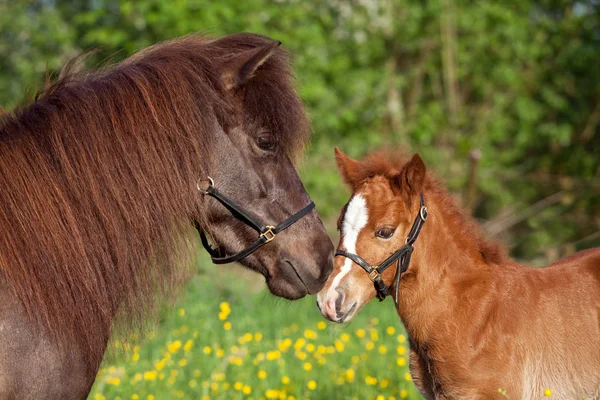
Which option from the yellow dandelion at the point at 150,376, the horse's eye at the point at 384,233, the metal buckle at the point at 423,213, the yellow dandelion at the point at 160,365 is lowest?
the yellow dandelion at the point at 160,365

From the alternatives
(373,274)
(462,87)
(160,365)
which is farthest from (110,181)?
(462,87)

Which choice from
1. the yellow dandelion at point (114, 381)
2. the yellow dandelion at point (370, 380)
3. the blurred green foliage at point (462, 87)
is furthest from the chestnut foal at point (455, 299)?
the blurred green foliage at point (462, 87)

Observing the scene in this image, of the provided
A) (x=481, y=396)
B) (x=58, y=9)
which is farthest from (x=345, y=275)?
(x=58, y=9)

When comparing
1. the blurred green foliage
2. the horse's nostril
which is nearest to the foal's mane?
the horse's nostril

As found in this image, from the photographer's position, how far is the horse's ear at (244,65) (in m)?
2.77

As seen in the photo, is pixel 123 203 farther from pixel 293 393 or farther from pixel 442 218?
pixel 293 393

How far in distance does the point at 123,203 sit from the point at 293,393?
267cm

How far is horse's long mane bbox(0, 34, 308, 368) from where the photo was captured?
2.56 m

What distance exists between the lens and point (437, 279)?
12.7 feet

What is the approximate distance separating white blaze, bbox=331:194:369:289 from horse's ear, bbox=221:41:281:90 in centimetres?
117

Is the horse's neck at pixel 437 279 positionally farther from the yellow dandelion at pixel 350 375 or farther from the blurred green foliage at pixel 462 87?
the blurred green foliage at pixel 462 87

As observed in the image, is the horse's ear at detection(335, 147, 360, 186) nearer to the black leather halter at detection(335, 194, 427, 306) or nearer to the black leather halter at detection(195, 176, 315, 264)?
the black leather halter at detection(335, 194, 427, 306)

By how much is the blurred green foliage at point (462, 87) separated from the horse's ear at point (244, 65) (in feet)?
27.4

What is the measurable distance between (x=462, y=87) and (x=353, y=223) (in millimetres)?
9966
